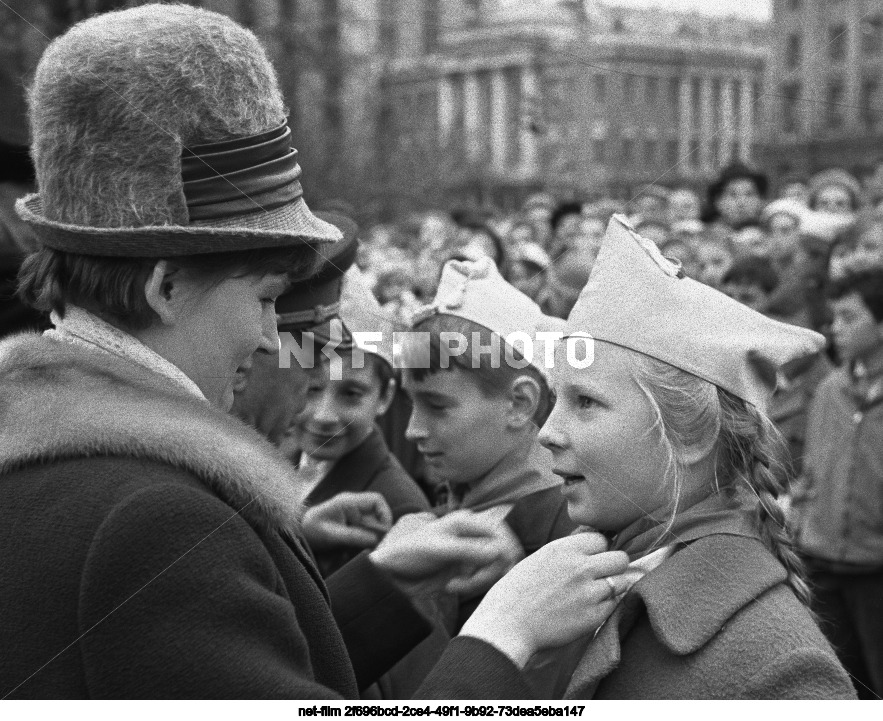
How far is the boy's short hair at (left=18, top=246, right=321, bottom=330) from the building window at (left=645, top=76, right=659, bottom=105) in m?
4.95

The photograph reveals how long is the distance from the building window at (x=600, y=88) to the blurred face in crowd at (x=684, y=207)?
3.53 feet

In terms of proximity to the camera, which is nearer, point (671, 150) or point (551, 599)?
point (551, 599)

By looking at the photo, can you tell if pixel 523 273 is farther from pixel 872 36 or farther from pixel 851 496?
pixel 872 36

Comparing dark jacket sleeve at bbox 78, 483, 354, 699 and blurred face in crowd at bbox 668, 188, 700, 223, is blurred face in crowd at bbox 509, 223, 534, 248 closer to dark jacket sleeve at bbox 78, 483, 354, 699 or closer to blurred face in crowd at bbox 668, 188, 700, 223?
blurred face in crowd at bbox 668, 188, 700, 223

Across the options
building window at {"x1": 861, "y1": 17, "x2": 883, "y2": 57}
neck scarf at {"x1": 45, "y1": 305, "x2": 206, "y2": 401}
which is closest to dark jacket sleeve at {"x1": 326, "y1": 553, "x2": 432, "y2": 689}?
neck scarf at {"x1": 45, "y1": 305, "x2": 206, "y2": 401}

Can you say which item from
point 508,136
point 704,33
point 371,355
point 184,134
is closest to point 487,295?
point 371,355

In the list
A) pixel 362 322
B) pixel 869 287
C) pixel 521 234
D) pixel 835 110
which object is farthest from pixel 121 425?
pixel 835 110

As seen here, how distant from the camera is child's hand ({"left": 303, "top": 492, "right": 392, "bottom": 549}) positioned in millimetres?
2867

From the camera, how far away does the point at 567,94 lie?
884cm

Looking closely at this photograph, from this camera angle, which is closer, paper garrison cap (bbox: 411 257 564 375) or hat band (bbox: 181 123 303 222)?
hat band (bbox: 181 123 303 222)

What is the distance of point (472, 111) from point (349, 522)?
18.2 m

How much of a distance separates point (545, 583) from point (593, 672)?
0.23 m

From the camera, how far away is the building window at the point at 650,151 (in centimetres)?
723

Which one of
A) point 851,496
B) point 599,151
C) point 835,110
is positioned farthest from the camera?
point 835,110
